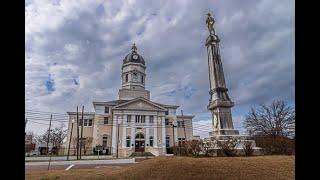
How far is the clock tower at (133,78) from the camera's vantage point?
5997cm

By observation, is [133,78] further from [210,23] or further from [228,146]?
[228,146]

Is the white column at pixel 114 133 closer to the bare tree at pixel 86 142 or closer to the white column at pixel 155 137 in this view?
the bare tree at pixel 86 142

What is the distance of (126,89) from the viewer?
60406 mm

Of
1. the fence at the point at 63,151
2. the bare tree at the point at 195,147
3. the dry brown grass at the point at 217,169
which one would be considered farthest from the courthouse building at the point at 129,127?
the dry brown grass at the point at 217,169

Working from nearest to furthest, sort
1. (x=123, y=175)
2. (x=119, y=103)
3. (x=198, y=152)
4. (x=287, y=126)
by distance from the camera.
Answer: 1. (x=123, y=175)
2. (x=198, y=152)
3. (x=287, y=126)
4. (x=119, y=103)

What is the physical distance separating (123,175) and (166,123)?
46.2 m

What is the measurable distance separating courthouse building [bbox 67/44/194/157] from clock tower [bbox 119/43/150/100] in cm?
21

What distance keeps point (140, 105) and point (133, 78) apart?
8.22 meters

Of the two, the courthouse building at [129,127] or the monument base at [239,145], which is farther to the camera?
the courthouse building at [129,127]

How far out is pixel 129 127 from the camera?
53.7 m

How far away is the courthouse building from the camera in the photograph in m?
52.5
